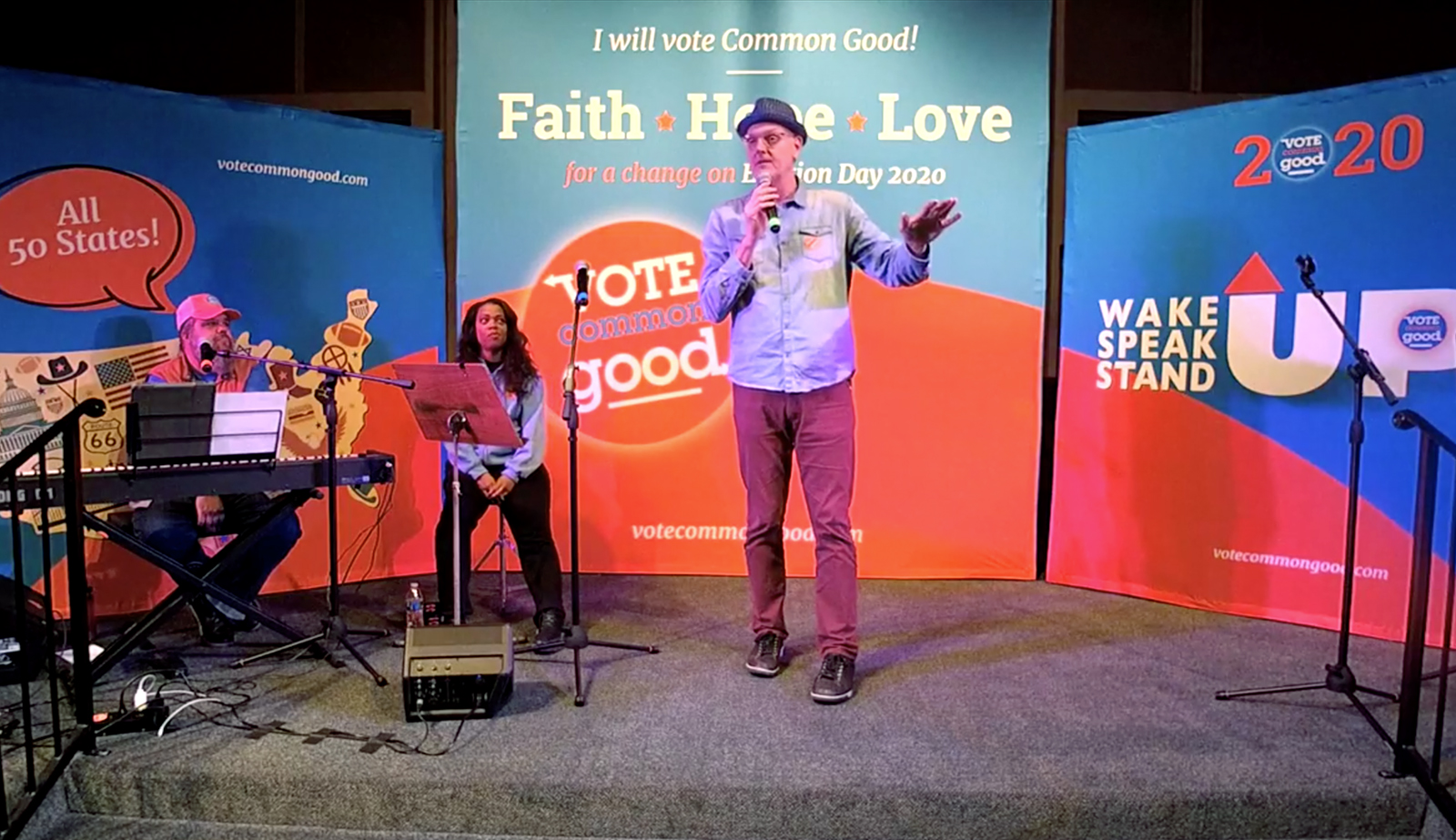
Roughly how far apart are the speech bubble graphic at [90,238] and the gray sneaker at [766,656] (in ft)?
9.41

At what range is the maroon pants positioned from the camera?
10.3 feet

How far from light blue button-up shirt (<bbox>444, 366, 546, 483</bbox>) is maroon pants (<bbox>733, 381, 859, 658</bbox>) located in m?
0.96

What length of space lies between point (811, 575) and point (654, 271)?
65.5 inches

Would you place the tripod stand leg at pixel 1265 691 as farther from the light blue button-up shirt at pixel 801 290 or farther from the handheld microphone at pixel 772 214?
the handheld microphone at pixel 772 214

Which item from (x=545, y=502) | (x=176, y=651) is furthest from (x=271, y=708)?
(x=545, y=502)

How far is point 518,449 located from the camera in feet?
12.6

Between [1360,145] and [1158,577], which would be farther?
[1158,577]

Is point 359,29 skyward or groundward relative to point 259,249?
skyward

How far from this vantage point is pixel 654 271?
4.75 metres

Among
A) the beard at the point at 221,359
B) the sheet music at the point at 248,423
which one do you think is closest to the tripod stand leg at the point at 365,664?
the sheet music at the point at 248,423

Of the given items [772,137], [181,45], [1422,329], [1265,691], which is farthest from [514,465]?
[1422,329]

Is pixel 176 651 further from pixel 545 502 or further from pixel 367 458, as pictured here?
pixel 545 502

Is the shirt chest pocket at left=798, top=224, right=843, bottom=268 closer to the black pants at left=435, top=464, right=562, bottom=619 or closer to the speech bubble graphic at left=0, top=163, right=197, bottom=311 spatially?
the black pants at left=435, top=464, right=562, bottom=619

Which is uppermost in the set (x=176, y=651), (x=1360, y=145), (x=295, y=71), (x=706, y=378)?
(x=295, y=71)
